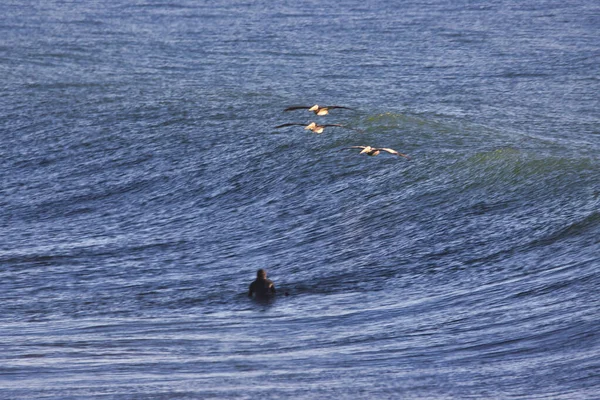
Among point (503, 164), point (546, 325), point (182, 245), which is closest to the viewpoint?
point (546, 325)

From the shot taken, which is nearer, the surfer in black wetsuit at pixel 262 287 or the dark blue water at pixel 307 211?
the dark blue water at pixel 307 211

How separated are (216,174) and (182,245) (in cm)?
518

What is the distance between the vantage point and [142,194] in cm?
2338

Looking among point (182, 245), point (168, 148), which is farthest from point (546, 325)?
point (168, 148)

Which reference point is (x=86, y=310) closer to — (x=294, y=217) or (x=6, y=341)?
(x=6, y=341)

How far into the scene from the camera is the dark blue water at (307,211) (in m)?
12.1

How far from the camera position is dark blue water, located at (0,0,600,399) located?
12.1 meters

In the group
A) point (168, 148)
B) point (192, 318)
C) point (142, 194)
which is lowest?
point (192, 318)

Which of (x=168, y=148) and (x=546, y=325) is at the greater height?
(x=168, y=148)

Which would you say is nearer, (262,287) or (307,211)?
(262,287)

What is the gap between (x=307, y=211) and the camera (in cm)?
2075

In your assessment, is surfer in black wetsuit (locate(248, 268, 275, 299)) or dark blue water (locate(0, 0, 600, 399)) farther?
surfer in black wetsuit (locate(248, 268, 275, 299))

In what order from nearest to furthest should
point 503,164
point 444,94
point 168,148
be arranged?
1. point 503,164
2. point 168,148
3. point 444,94

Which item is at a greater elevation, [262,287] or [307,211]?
[307,211]
